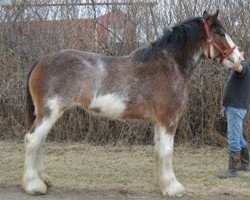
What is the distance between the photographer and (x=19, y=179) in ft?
22.1

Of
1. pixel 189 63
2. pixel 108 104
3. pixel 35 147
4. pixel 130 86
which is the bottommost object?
pixel 35 147

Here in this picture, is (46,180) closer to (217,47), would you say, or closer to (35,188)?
(35,188)

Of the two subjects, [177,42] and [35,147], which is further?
[177,42]

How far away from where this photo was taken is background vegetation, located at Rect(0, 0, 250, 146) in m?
9.04

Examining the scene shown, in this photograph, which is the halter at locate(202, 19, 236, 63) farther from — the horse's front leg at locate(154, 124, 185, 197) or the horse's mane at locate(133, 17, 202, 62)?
the horse's front leg at locate(154, 124, 185, 197)

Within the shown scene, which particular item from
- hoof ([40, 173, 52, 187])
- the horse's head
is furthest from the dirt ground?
the horse's head

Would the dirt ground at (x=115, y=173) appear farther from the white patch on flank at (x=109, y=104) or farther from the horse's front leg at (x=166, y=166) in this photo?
the white patch on flank at (x=109, y=104)

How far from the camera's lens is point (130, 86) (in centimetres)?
605

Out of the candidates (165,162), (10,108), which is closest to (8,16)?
(10,108)

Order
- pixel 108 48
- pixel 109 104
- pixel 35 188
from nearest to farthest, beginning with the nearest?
pixel 35 188
pixel 109 104
pixel 108 48

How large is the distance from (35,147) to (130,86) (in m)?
1.44

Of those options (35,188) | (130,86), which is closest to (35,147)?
(35,188)

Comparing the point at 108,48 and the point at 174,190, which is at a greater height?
the point at 108,48

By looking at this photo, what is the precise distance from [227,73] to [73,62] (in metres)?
3.94
